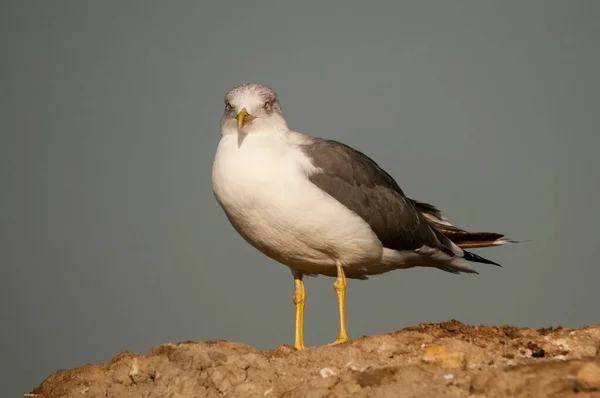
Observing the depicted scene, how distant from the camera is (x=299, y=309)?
36.4 ft

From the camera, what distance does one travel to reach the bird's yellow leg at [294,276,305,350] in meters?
10.8

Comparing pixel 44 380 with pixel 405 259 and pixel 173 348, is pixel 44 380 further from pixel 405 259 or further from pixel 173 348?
pixel 405 259

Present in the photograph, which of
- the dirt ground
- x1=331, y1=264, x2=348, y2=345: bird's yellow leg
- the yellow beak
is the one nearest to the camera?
the dirt ground

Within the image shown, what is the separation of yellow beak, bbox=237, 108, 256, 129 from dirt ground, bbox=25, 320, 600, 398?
2295 mm

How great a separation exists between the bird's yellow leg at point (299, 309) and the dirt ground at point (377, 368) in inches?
38.6

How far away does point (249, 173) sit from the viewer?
10000 millimetres

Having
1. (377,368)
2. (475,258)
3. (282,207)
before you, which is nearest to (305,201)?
(282,207)

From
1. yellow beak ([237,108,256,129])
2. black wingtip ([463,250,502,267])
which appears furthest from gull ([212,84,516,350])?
black wingtip ([463,250,502,267])

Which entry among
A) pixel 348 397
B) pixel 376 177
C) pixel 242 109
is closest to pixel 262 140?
pixel 242 109

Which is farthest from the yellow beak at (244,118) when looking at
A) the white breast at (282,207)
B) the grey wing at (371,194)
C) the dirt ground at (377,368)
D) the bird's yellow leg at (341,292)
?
the dirt ground at (377,368)

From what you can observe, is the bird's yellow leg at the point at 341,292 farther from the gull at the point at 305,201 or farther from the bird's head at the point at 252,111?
the bird's head at the point at 252,111

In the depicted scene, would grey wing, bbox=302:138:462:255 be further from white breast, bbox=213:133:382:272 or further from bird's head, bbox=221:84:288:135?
bird's head, bbox=221:84:288:135

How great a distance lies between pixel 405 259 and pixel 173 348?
9.95 feet

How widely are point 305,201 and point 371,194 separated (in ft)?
4.01
